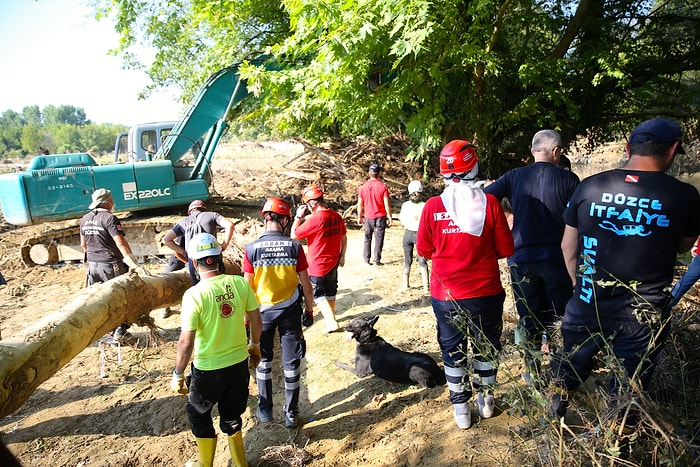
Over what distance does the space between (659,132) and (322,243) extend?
3689 millimetres

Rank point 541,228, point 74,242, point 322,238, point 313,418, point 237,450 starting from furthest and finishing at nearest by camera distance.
A: point 74,242, point 322,238, point 313,418, point 541,228, point 237,450

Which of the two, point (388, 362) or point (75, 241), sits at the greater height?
point (75, 241)

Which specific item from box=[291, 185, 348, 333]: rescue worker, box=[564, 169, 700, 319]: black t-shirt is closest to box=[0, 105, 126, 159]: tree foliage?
box=[291, 185, 348, 333]: rescue worker

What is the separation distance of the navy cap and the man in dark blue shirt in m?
0.98

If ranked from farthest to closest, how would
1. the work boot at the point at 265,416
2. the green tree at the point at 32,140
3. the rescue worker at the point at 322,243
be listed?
the green tree at the point at 32,140
the rescue worker at the point at 322,243
the work boot at the point at 265,416

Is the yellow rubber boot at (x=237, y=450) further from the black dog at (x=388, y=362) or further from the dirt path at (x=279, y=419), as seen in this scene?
the black dog at (x=388, y=362)

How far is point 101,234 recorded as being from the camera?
18.7ft

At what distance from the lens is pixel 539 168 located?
3.50 m

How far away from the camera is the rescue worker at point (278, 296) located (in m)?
3.85

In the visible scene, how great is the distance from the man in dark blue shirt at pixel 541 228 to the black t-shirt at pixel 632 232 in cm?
86

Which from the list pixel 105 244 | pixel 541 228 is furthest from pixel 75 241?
pixel 541 228

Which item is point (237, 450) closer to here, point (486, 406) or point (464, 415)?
point (464, 415)

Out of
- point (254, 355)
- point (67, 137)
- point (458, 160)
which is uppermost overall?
point (67, 137)

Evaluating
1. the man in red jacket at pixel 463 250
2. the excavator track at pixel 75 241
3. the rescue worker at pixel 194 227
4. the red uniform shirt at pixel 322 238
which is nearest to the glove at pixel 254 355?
the man in red jacket at pixel 463 250
